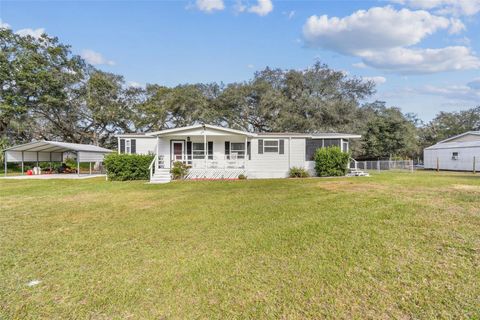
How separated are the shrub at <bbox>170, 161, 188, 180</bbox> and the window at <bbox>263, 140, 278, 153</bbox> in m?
5.05

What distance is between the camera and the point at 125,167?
14391 mm

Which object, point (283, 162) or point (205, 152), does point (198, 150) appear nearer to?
point (205, 152)

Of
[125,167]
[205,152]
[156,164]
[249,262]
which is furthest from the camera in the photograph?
[205,152]

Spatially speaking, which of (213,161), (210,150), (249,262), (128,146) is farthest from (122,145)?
(249,262)

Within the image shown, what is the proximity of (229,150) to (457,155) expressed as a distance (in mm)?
19445

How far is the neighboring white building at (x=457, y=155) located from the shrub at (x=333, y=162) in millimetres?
11520

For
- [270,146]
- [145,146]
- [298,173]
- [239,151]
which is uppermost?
[145,146]

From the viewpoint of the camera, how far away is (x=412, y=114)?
40.4 metres

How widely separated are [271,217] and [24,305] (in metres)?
4.20

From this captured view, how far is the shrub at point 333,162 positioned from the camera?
15367mm

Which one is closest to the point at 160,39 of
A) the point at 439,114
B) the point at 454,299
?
the point at 454,299

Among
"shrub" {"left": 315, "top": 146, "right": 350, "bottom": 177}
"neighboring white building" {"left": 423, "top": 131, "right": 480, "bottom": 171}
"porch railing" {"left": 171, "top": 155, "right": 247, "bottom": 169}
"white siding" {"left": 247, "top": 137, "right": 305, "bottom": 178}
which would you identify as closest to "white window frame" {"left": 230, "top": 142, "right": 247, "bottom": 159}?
"porch railing" {"left": 171, "top": 155, "right": 247, "bottom": 169}

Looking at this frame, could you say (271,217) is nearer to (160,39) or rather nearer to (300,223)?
(300,223)

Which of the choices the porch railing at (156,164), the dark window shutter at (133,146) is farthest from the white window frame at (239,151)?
the dark window shutter at (133,146)
